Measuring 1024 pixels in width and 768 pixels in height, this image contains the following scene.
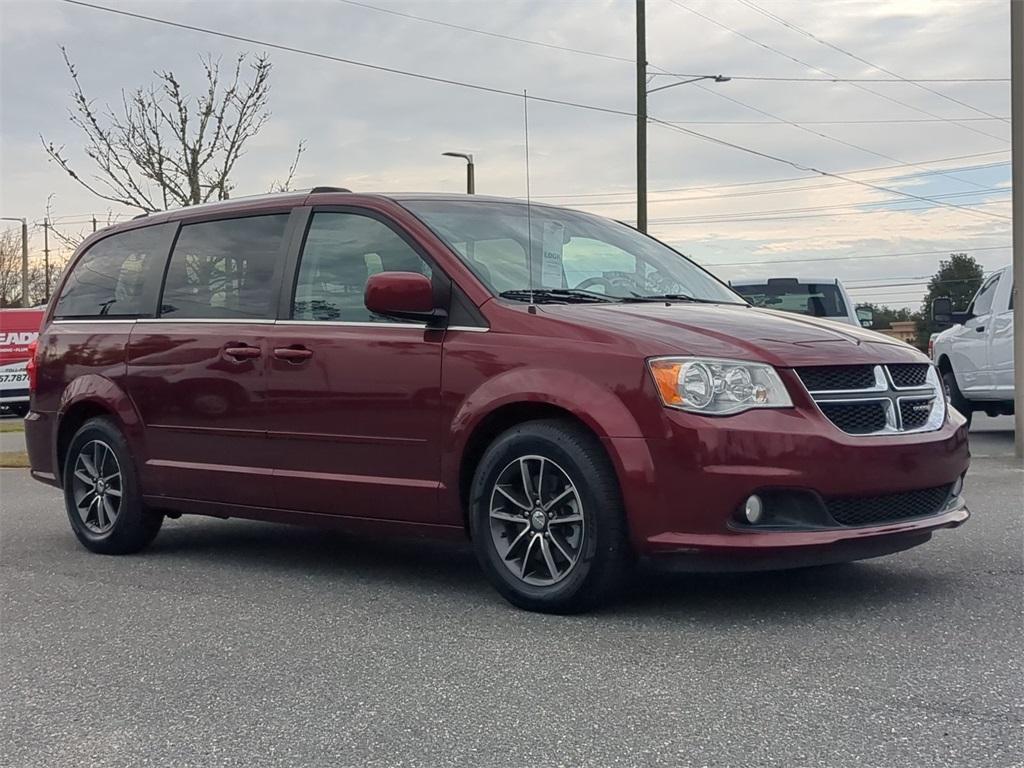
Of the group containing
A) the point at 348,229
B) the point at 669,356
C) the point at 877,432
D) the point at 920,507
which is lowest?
the point at 920,507

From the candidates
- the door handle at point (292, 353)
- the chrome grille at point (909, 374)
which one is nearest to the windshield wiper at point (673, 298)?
the chrome grille at point (909, 374)

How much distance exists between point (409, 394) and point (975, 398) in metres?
9.94

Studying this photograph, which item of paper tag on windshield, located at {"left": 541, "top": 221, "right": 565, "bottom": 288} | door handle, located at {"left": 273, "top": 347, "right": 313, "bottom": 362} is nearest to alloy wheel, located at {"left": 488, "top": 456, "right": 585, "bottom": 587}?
paper tag on windshield, located at {"left": 541, "top": 221, "right": 565, "bottom": 288}

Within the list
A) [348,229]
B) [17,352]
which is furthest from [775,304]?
[17,352]

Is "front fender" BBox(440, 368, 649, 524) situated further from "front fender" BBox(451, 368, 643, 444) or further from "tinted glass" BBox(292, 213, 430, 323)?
"tinted glass" BBox(292, 213, 430, 323)

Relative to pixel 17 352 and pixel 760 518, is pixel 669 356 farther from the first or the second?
pixel 17 352

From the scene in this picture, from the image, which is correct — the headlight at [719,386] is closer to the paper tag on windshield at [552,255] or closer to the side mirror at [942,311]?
the paper tag on windshield at [552,255]

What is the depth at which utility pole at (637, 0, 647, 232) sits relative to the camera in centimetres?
2078

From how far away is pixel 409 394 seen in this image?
17.4 feet

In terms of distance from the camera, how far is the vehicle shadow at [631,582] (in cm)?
Answer: 491

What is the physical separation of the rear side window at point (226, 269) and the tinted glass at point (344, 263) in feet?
0.64

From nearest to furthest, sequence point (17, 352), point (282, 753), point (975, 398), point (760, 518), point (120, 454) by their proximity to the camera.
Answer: point (282, 753)
point (760, 518)
point (120, 454)
point (975, 398)
point (17, 352)

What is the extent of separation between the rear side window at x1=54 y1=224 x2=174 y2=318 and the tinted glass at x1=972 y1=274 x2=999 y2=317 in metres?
9.39

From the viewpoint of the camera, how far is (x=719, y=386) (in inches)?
181
